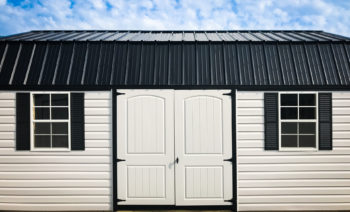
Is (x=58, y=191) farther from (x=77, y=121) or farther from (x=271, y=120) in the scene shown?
(x=271, y=120)

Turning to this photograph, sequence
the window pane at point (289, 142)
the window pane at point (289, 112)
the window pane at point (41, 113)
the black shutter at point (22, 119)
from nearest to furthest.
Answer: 1. the black shutter at point (22, 119)
2. the window pane at point (289, 142)
3. the window pane at point (41, 113)
4. the window pane at point (289, 112)

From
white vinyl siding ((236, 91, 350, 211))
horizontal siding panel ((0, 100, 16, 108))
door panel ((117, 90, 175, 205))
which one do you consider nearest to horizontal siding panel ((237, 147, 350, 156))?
white vinyl siding ((236, 91, 350, 211))

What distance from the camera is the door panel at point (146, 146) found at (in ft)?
17.7

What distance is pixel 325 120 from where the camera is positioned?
5.39 meters

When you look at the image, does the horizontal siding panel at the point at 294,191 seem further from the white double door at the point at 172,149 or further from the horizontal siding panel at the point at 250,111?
the horizontal siding panel at the point at 250,111

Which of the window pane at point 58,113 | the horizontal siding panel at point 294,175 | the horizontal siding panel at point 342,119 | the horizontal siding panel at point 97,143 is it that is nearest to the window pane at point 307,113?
the horizontal siding panel at point 342,119

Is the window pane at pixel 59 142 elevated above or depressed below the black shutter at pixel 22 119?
below

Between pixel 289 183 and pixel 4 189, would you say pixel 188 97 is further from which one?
pixel 4 189

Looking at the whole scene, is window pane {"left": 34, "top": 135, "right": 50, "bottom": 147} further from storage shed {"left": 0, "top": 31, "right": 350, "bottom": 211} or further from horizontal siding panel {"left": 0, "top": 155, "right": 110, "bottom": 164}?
storage shed {"left": 0, "top": 31, "right": 350, "bottom": 211}

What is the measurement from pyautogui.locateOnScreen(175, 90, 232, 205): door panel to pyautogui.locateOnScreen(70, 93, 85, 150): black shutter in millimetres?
2335

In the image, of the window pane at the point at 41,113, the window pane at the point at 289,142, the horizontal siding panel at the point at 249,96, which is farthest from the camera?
the window pane at the point at 41,113

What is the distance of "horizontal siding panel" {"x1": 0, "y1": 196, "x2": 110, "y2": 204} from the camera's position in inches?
212

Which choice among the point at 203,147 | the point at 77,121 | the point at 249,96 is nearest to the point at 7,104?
the point at 77,121

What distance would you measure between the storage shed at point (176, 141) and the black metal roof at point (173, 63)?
0.12 ft
